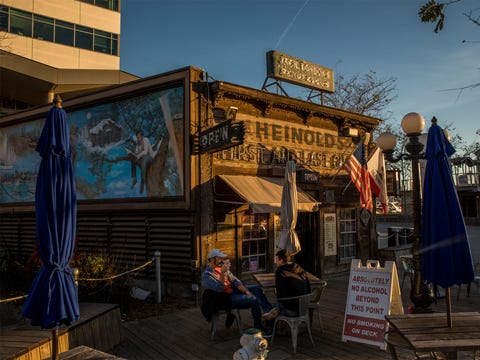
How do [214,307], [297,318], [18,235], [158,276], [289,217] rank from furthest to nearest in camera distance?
[18,235], [158,276], [289,217], [214,307], [297,318]

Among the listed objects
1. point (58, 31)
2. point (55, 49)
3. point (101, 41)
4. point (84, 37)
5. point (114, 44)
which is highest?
point (114, 44)

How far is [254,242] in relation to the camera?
11.8m

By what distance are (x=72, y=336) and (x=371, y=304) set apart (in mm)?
4680

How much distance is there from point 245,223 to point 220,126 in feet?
10.8

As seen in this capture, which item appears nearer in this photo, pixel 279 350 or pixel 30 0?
pixel 279 350

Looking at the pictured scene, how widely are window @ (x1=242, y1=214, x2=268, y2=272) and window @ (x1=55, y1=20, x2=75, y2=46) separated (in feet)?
94.7

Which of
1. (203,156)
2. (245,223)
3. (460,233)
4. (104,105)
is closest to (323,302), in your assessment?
(245,223)

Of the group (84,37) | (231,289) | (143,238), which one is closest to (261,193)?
(143,238)

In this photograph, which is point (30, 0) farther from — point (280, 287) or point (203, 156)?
point (280, 287)

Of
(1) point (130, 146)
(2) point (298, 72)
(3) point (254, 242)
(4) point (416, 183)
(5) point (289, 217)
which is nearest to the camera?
(4) point (416, 183)

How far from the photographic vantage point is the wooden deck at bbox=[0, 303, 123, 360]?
16.8 feet

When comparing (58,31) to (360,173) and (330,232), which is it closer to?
(330,232)

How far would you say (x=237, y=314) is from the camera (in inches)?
273

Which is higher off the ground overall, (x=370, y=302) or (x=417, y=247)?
(x=417, y=247)
